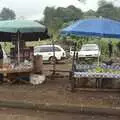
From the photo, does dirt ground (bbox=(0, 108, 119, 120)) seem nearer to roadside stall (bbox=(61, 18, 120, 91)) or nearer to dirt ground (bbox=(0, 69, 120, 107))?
dirt ground (bbox=(0, 69, 120, 107))

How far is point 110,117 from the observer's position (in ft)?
28.7

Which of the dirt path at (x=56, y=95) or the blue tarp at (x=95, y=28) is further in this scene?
the blue tarp at (x=95, y=28)

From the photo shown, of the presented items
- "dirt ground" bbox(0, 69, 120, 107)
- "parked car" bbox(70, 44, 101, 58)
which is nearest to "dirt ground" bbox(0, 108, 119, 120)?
"dirt ground" bbox(0, 69, 120, 107)

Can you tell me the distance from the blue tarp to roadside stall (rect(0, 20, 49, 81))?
214 cm

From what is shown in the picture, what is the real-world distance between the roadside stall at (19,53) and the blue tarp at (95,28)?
2.14 metres

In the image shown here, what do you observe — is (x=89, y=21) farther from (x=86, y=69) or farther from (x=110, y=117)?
(x=110, y=117)

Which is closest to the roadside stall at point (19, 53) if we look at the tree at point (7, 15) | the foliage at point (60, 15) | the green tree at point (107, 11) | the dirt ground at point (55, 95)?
the dirt ground at point (55, 95)

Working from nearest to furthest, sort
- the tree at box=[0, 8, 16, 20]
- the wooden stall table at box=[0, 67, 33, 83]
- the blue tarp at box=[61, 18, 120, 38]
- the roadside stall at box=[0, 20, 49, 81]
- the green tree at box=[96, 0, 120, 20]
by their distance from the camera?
1. the blue tarp at box=[61, 18, 120, 38]
2. the roadside stall at box=[0, 20, 49, 81]
3. the wooden stall table at box=[0, 67, 33, 83]
4. the tree at box=[0, 8, 16, 20]
5. the green tree at box=[96, 0, 120, 20]

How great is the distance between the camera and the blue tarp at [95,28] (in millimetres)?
12977

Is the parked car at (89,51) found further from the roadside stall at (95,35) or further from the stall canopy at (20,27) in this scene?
the roadside stall at (95,35)

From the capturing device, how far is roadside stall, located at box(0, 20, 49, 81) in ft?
48.5

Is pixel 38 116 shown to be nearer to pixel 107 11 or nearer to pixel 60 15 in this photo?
pixel 107 11

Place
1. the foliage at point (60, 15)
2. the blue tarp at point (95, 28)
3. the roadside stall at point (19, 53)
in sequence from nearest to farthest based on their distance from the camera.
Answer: the blue tarp at point (95, 28), the roadside stall at point (19, 53), the foliage at point (60, 15)

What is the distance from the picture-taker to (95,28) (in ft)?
43.2
